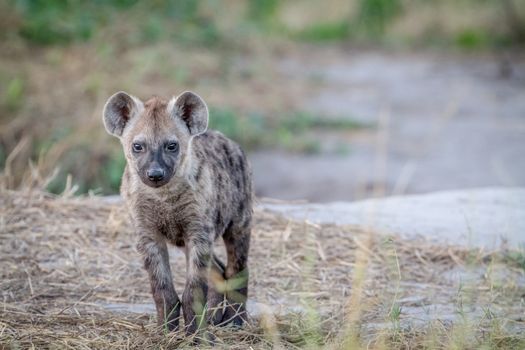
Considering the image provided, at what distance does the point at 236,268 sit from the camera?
463 cm

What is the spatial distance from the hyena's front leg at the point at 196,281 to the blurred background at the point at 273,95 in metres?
2.24

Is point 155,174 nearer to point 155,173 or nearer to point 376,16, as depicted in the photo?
Result: point 155,173

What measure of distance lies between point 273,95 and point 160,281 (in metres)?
Result: 8.17

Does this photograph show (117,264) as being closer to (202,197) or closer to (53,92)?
(202,197)

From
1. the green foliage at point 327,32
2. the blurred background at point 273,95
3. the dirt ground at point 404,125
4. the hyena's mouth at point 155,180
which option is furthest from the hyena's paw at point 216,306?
the green foliage at point 327,32

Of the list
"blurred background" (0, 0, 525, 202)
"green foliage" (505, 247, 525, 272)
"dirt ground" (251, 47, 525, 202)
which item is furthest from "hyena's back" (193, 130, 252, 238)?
"dirt ground" (251, 47, 525, 202)

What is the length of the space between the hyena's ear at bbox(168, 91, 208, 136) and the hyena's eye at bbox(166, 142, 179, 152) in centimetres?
16

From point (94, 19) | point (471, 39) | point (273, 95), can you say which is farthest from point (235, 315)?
point (471, 39)

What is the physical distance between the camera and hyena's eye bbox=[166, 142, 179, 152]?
13.7 feet

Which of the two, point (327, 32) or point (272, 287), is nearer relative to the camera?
point (272, 287)

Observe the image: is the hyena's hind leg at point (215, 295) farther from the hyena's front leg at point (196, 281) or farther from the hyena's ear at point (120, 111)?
the hyena's ear at point (120, 111)

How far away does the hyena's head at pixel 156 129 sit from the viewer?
13.4 feet

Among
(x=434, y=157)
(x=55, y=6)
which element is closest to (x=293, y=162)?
(x=434, y=157)

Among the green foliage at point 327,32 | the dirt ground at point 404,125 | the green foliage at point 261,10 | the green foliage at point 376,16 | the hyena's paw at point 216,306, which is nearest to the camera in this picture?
the hyena's paw at point 216,306
